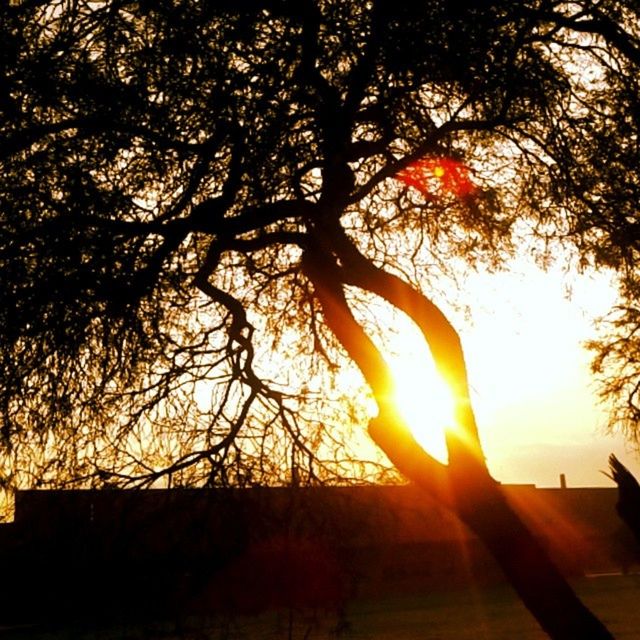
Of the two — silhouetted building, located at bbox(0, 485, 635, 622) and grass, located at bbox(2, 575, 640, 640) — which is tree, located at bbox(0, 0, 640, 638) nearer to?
silhouetted building, located at bbox(0, 485, 635, 622)

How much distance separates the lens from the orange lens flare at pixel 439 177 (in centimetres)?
939

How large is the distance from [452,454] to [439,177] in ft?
8.80

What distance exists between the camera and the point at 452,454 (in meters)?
8.49

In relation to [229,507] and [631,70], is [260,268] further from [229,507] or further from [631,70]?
[631,70]

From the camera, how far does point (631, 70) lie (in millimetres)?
9656

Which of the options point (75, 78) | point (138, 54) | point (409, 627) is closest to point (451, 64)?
point (138, 54)

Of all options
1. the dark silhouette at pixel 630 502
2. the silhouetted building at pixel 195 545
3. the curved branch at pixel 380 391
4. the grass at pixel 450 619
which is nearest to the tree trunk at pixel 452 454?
the curved branch at pixel 380 391

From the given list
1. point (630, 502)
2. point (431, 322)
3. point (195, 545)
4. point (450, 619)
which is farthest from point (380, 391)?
point (450, 619)

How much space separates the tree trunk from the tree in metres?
0.02

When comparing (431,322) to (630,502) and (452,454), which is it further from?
(630,502)

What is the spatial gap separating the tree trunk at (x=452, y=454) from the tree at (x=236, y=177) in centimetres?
2

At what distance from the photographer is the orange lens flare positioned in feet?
30.8

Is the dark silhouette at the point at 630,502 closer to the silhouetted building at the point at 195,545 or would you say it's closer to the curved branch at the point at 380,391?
the silhouetted building at the point at 195,545

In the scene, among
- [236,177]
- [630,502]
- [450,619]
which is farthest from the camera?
[450,619]
